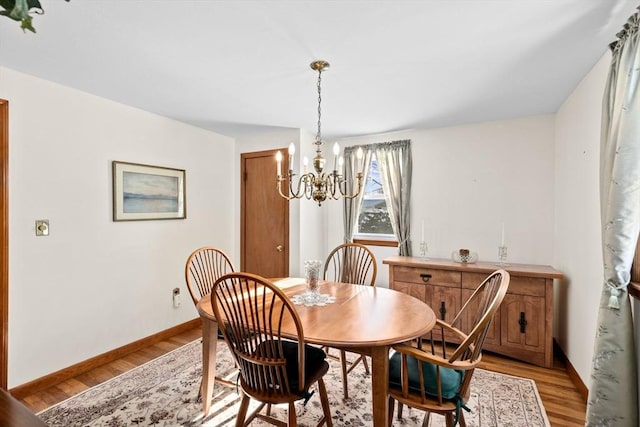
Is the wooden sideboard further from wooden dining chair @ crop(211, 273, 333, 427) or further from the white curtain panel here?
wooden dining chair @ crop(211, 273, 333, 427)

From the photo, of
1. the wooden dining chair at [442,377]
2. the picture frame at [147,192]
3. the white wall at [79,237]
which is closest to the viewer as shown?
the wooden dining chair at [442,377]

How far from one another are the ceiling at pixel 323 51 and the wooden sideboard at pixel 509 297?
1.54m

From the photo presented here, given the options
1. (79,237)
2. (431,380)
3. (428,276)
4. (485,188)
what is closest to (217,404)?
(431,380)

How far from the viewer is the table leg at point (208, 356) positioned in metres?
2.06

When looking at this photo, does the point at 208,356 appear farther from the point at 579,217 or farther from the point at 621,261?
the point at 579,217

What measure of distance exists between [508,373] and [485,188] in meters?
1.82

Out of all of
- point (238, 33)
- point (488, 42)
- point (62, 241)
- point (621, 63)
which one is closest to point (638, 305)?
point (621, 63)

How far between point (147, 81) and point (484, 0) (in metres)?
2.32

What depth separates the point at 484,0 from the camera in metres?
1.52

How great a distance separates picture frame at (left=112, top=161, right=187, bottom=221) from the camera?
9.79 ft

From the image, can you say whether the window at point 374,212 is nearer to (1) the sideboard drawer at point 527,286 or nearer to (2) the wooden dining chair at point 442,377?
(1) the sideboard drawer at point 527,286

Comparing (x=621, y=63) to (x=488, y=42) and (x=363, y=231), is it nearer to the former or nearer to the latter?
(x=488, y=42)

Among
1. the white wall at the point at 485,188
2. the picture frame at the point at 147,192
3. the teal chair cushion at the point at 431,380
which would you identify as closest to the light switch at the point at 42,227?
the picture frame at the point at 147,192

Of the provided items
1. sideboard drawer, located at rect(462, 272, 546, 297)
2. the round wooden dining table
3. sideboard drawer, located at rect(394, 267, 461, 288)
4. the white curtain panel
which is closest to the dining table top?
the round wooden dining table
